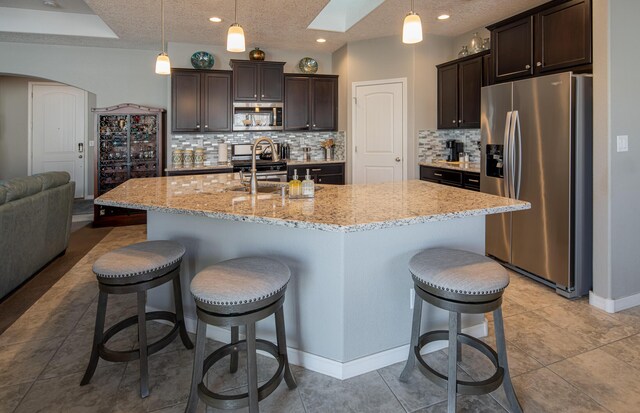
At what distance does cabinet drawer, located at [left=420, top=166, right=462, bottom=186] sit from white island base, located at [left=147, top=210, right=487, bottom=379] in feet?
7.34

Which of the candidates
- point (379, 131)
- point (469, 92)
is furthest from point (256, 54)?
point (469, 92)

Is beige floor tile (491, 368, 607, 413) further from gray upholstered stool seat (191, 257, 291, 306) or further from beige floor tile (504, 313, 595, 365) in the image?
gray upholstered stool seat (191, 257, 291, 306)

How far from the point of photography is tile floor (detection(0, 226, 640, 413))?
6.05 feet

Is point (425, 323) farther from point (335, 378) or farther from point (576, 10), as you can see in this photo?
point (576, 10)

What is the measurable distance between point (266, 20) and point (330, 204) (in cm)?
346

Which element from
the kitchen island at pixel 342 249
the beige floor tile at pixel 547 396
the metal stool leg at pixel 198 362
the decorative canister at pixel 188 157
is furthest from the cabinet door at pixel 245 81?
the beige floor tile at pixel 547 396

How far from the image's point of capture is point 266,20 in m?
4.69

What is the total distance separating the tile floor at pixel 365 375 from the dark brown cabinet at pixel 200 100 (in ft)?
11.3

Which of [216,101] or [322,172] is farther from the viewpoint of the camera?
[322,172]

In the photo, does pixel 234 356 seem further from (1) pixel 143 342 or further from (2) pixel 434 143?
(2) pixel 434 143

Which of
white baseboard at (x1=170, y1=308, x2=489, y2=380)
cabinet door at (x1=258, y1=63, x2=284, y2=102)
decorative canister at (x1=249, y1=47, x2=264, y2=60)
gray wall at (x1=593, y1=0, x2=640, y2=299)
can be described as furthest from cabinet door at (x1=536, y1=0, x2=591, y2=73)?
decorative canister at (x1=249, y1=47, x2=264, y2=60)

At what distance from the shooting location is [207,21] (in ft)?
15.4

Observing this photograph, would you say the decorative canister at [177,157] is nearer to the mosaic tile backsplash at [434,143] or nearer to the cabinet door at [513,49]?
the mosaic tile backsplash at [434,143]

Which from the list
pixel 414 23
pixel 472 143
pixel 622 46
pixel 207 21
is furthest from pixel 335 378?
pixel 207 21
